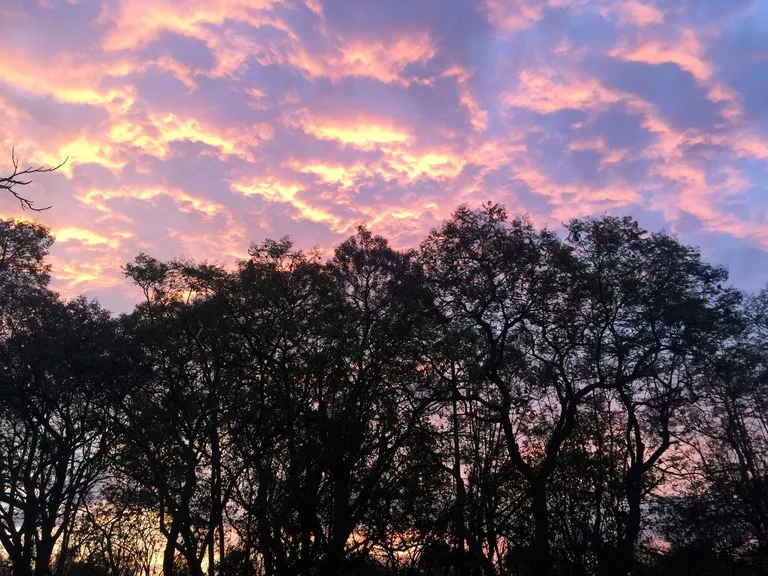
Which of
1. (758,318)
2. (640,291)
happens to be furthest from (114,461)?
(758,318)

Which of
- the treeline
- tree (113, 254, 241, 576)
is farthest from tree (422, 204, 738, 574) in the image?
tree (113, 254, 241, 576)

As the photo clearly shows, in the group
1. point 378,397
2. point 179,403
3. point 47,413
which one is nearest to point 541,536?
point 378,397

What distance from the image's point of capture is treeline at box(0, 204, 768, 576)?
16969 millimetres

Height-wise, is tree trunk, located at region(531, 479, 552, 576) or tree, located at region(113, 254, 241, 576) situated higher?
tree, located at region(113, 254, 241, 576)

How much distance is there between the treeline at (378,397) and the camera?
1697cm

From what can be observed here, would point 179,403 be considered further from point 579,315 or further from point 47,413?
point 579,315

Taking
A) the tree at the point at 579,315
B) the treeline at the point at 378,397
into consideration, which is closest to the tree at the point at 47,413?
the treeline at the point at 378,397

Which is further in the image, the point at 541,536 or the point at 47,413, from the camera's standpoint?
the point at 47,413

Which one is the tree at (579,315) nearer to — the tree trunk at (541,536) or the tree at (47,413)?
the tree trunk at (541,536)

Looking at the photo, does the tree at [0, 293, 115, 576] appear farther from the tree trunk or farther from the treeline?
the tree trunk

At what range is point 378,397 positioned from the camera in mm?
17375

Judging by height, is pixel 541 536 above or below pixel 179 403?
below

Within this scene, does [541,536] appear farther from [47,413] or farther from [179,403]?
[47,413]

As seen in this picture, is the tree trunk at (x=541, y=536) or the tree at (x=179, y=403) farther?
the tree at (x=179, y=403)
